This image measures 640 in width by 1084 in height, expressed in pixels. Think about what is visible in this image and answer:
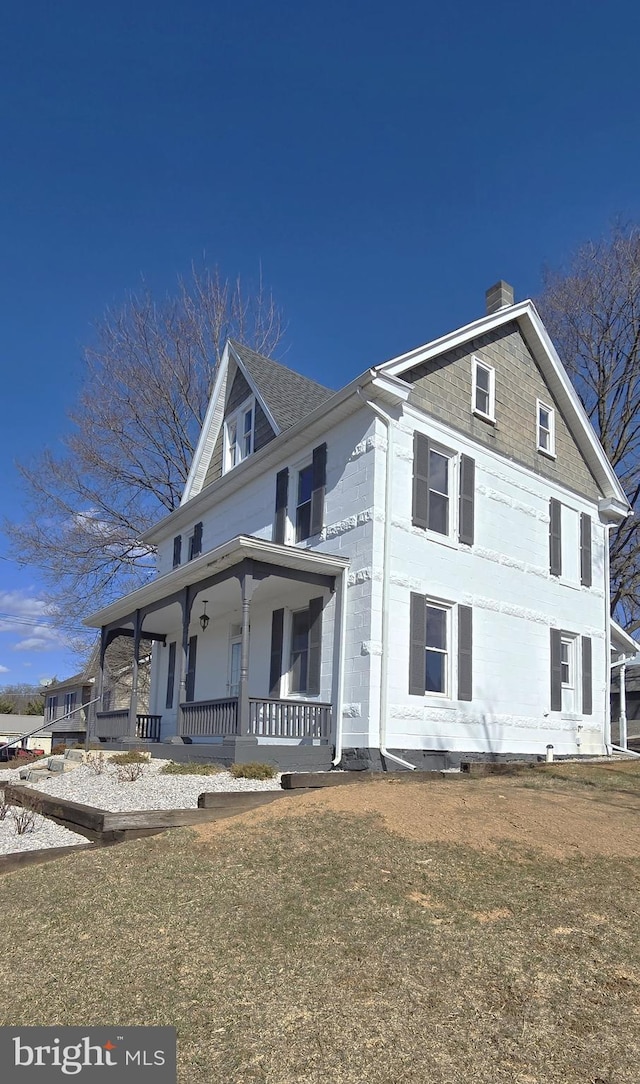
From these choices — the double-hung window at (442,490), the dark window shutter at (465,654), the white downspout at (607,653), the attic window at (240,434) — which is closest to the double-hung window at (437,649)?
the dark window shutter at (465,654)

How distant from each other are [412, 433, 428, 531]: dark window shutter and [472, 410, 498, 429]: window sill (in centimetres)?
186

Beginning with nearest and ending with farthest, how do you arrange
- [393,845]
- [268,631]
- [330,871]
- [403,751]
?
[330,871], [393,845], [403,751], [268,631]

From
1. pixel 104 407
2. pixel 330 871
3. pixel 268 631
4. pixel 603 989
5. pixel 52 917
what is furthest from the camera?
pixel 104 407

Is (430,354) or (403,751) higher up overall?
(430,354)

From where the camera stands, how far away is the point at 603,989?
4.25 metres

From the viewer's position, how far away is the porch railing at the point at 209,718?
42.1 ft

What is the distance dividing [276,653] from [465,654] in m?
3.40

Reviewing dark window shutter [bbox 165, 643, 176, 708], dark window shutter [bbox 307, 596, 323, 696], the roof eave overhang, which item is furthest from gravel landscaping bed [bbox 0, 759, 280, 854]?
the roof eave overhang

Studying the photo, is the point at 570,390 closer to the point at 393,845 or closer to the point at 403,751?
the point at 403,751

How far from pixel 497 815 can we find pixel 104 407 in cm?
2152

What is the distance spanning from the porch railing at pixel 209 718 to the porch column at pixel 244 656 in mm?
275

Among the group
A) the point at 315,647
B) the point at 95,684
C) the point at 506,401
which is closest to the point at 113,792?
the point at 315,647

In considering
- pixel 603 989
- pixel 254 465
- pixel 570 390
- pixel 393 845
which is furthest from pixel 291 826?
pixel 570 390

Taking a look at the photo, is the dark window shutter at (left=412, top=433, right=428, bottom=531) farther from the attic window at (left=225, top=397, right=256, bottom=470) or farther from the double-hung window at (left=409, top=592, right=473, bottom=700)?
the attic window at (left=225, top=397, right=256, bottom=470)
